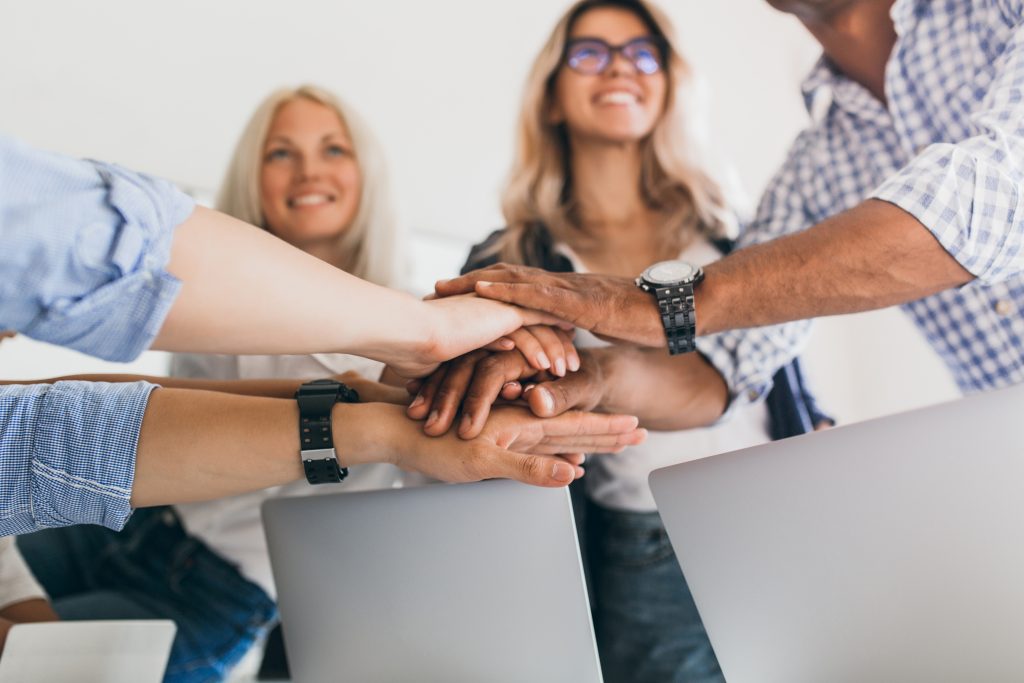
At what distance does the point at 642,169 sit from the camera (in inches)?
77.9

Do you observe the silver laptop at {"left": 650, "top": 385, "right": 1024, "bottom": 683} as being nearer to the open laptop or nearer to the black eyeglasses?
the open laptop

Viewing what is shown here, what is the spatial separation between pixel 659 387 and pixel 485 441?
0.48 metres

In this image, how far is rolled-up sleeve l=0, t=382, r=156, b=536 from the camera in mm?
978

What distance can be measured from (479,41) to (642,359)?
211cm

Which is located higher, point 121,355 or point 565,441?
point 121,355

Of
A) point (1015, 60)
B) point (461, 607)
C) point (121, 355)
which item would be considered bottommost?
point (461, 607)

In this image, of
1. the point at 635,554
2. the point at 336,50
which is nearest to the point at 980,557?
the point at 635,554

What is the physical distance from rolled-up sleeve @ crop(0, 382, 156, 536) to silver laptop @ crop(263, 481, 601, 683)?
0.59 feet

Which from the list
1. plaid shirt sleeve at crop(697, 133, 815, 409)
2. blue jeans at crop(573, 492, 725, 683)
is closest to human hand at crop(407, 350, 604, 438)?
plaid shirt sleeve at crop(697, 133, 815, 409)

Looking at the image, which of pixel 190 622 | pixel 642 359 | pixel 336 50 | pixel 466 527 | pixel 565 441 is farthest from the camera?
pixel 336 50

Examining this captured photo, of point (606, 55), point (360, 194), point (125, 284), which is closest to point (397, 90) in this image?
point (360, 194)

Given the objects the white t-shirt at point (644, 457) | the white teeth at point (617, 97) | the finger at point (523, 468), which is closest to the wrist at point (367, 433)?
the finger at point (523, 468)

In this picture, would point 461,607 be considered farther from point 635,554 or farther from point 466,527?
point 635,554

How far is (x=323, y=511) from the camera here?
1029 millimetres
